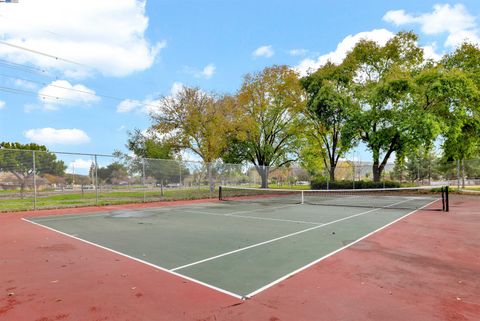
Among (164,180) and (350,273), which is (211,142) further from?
(350,273)

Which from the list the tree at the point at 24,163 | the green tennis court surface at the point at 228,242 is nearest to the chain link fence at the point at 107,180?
the tree at the point at 24,163

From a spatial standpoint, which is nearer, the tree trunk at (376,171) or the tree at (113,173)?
the tree at (113,173)

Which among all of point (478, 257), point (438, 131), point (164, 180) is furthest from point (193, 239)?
point (438, 131)

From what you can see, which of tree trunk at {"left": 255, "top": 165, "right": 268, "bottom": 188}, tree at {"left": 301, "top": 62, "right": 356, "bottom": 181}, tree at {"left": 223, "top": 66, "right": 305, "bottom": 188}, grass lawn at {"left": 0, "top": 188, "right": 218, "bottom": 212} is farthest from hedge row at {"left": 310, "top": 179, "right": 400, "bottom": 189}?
grass lawn at {"left": 0, "top": 188, "right": 218, "bottom": 212}

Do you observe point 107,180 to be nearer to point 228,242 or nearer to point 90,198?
point 90,198

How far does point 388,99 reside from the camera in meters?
25.4

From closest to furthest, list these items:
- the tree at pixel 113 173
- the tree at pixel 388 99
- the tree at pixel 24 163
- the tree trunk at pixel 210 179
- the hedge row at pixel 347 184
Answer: the tree at pixel 24 163
the tree at pixel 113 173
the tree trunk at pixel 210 179
the tree at pixel 388 99
the hedge row at pixel 347 184

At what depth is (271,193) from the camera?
2711 cm

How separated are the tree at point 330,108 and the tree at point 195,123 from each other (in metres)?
7.91

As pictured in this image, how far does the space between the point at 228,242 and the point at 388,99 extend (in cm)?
2303

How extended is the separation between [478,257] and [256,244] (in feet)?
13.7

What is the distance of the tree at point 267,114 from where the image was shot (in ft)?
94.3

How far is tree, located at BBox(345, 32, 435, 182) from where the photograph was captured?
23875 millimetres

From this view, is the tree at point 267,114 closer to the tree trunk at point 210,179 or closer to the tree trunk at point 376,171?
the tree trunk at point 210,179
